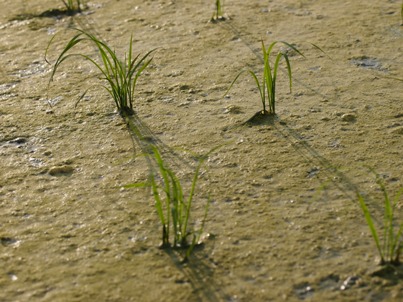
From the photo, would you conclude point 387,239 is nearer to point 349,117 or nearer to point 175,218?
point 175,218

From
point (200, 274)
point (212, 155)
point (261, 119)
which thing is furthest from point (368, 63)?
point (200, 274)

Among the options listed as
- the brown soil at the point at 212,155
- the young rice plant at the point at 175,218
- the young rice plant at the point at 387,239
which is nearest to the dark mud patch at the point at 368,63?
the brown soil at the point at 212,155

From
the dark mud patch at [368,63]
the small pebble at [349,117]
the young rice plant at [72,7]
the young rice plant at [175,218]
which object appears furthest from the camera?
the young rice plant at [72,7]

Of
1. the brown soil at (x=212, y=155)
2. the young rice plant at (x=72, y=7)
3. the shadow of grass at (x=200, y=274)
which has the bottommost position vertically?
the shadow of grass at (x=200, y=274)

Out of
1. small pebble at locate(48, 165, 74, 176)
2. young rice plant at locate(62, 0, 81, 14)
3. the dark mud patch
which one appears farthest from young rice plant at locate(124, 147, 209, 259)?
young rice plant at locate(62, 0, 81, 14)

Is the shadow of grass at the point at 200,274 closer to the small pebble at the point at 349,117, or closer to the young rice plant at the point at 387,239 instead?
the young rice plant at the point at 387,239

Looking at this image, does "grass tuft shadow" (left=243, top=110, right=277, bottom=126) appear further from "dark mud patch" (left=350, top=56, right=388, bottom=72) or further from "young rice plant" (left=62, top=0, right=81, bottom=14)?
"young rice plant" (left=62, top=0, right=81, bottom=14)

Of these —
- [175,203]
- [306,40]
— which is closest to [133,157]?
[175,203]

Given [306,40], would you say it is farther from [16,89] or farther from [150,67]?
[16,89]
